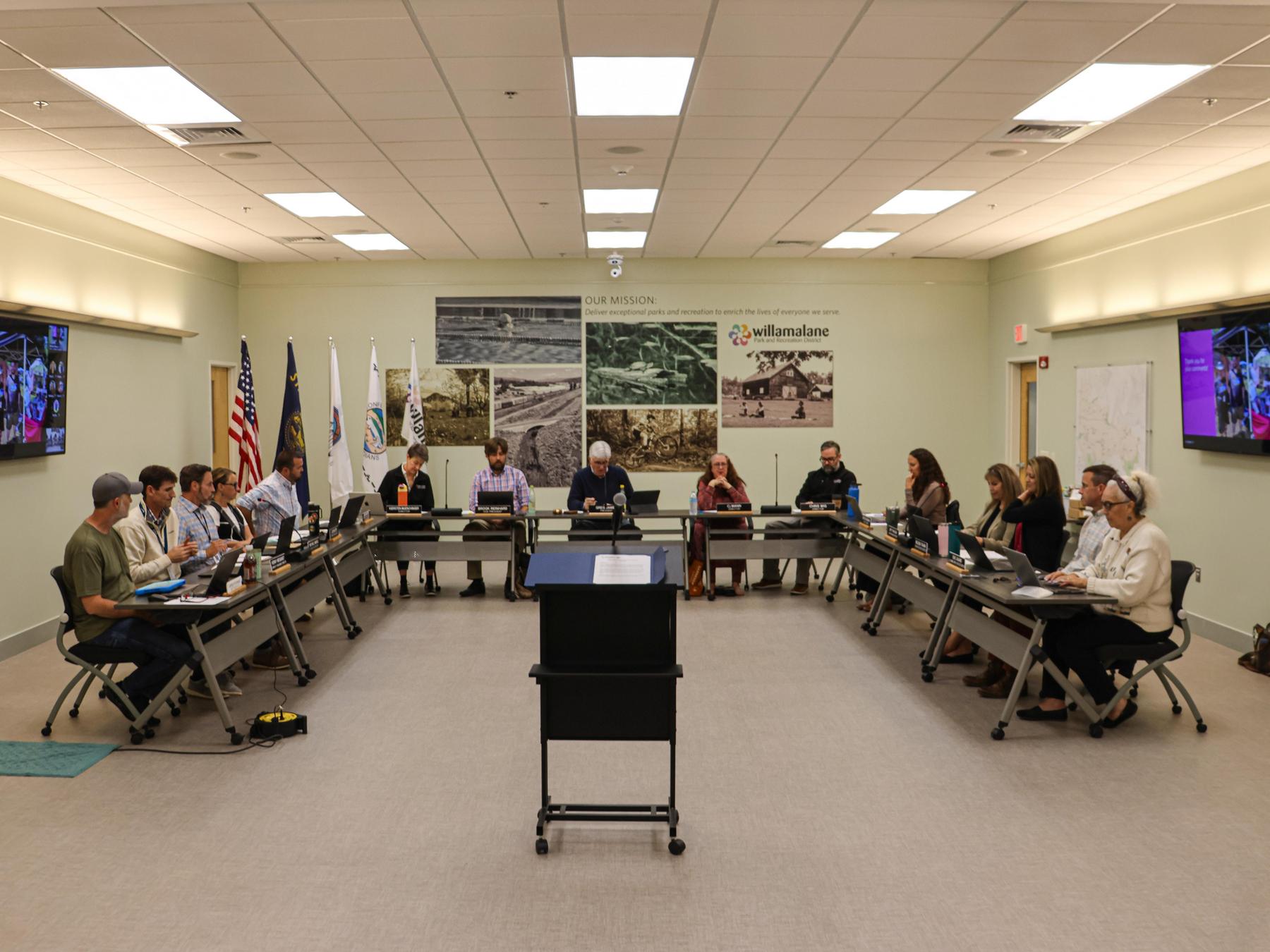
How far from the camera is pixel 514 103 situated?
18.8 ft

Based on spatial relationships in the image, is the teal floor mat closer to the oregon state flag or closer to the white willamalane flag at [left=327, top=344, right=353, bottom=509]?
the oregon state flag

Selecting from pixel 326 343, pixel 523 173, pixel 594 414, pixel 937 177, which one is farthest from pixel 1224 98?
pixel 326 343

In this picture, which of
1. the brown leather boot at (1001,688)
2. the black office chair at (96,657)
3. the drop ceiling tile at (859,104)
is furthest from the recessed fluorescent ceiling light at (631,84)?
the brown leather boot at (1001,688)

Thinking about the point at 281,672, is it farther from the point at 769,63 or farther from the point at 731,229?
the point at 731,229

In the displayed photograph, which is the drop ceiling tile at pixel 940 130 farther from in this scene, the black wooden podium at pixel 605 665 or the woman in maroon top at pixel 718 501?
the woman in maroon top at pixel 718 501

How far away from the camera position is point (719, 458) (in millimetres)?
9688

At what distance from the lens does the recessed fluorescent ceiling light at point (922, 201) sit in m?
8.27

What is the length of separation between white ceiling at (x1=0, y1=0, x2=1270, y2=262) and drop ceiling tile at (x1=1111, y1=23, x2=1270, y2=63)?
0.02 metres

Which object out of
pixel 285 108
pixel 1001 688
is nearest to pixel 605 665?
pixel 1001 688

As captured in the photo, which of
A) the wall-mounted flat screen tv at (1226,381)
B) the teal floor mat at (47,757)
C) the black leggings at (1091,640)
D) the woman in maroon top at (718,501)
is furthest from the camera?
the woman in maroon top at (718,501)

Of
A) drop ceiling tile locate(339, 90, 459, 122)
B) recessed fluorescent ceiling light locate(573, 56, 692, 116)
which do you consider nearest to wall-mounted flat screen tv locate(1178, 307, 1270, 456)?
recessed fluorescent ceiling light locate(573, 56, 692, 116)

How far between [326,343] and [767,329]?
5.56 meters

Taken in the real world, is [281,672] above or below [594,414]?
below

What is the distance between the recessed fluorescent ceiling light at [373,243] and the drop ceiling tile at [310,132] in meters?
3.71
